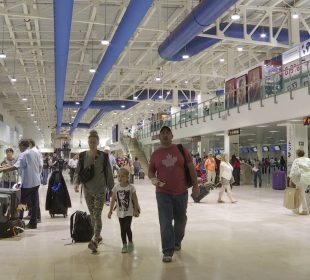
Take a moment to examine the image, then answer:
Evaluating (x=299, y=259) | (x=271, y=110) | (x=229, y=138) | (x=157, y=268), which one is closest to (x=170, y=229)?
(x=157, y=268)

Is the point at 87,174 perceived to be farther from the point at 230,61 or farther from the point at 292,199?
the point at 230,61

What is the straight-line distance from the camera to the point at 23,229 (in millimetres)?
7898

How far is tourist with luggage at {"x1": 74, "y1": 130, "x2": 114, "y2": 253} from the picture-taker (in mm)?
6043

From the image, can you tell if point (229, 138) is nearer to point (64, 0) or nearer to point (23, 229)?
point (64, 0)

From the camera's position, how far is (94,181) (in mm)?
6066

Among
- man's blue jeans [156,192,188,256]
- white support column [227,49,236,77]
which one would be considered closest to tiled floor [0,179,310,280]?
man's blue jeans [156,192,188,256]

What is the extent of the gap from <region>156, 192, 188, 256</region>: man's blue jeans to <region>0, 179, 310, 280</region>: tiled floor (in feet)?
0.80

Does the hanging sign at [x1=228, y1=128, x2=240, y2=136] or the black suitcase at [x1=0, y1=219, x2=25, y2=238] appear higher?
the hanging sign at [x1=228, y1=128, x2=240, y2=136]

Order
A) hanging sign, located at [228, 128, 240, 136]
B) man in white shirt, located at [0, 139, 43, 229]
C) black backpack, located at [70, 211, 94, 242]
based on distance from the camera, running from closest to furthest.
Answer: black backpack, located at [70, 211, 94, 242], man in white shirt, located at [0, 139, 43, 229], hanging sign, located at [228, 128, 240, 136]

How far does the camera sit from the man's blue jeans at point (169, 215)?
5.52m

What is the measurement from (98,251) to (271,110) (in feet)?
42.6

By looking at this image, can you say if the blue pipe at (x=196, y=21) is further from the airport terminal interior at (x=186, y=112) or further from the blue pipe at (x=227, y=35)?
the blue pipe at (x=227, y=35)

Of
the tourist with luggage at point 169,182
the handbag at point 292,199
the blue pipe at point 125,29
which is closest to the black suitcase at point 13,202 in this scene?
the tourist with luggage at point 169,182

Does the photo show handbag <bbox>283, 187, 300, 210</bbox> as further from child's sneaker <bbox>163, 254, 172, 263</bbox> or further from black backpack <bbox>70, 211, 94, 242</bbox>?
child's sneaker <bbox>163, 254, 172, 263</bbox>
